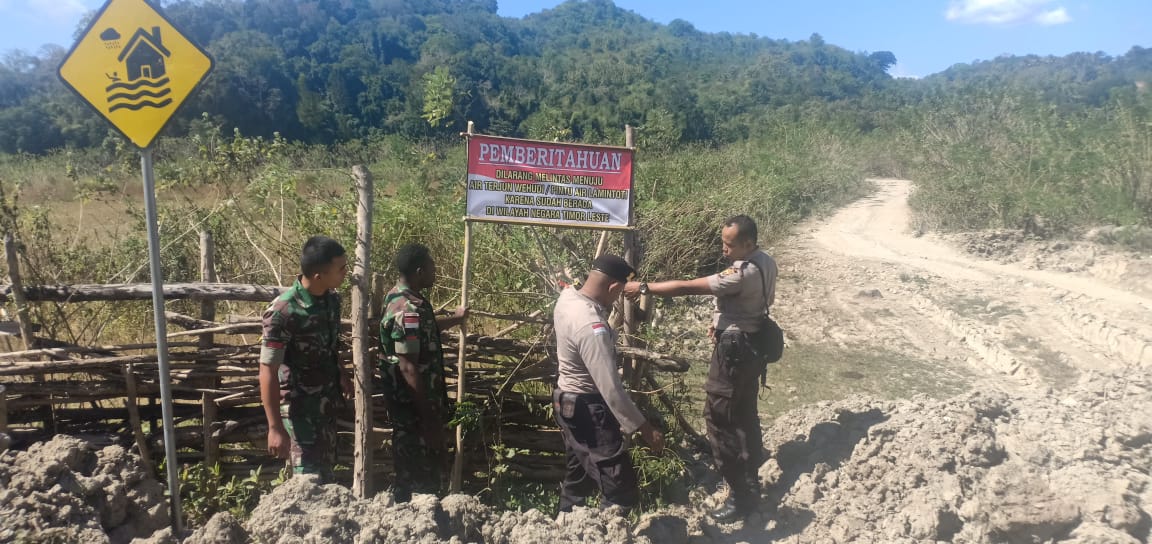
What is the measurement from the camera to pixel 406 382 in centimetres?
330

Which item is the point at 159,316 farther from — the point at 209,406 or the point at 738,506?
the point at 738,506

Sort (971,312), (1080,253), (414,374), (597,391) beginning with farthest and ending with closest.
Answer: (1080,253)
(971,312)
(414,374)
(597,391)

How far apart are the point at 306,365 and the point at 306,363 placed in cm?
1

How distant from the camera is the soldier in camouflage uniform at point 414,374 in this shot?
127 inches

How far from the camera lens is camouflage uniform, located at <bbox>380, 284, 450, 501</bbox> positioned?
3207mm

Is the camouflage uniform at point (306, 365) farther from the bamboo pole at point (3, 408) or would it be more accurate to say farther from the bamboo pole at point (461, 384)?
the bamboo pole at point (3, 408)

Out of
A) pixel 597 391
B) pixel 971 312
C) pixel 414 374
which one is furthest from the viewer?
pixel 971 312

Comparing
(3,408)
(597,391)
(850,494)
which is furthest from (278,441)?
(850,494)

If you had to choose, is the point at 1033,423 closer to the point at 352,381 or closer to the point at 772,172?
the point at 352,381

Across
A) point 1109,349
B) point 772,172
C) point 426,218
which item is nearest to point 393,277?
point 426,218

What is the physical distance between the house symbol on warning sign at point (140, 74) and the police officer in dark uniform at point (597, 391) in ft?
6.48

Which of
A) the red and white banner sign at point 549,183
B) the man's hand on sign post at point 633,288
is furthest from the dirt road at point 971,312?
the red and white banner sign at point 549,183

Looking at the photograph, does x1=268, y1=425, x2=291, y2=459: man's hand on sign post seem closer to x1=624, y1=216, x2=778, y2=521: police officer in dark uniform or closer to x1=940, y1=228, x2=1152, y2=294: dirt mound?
x1=624, y1=216, x2=778, y2=521: police officer in dark uniform

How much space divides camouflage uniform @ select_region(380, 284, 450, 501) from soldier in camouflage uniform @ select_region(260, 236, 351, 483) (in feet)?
0.87
